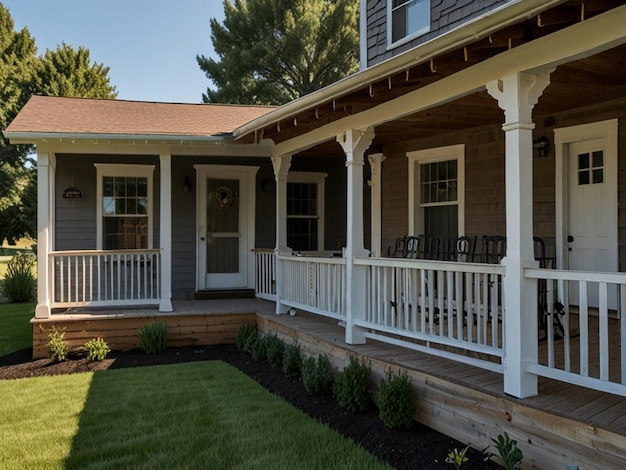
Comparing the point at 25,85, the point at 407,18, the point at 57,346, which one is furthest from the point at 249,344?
the point at 25,85

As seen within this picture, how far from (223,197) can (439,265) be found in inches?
212

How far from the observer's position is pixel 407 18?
291 inches

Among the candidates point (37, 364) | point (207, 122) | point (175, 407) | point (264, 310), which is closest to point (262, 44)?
point (207, 122)

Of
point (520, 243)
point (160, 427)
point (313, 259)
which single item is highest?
point (520, 243)

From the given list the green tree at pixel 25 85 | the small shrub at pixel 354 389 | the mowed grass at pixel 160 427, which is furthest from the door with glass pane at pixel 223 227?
the green tree at pixel 25 85

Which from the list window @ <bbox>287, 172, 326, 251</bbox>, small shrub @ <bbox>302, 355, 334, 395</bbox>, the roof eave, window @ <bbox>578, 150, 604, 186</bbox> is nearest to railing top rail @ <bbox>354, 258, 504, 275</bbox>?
small shrub @ <bbox>302, 355, 334, 395</bbox>

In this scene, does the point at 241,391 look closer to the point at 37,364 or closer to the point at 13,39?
the point at 37,364

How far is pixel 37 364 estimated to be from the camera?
630 centimetres

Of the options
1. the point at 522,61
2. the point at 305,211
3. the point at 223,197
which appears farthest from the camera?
the point at 305,211

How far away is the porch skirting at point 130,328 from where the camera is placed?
6633mm

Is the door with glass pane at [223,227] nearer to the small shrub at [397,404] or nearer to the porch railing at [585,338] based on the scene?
the small shrub at [397,404]

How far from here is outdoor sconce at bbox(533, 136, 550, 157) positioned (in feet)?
18.9

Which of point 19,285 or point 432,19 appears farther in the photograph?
point 19,285

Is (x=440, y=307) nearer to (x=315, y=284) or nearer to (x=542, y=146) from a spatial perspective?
(x=315, y=284)
